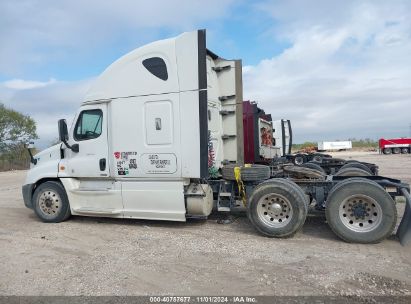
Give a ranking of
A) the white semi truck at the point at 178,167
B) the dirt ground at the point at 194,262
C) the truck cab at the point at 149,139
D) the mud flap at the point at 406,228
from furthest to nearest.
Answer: the truck cab at the point at 149,139 < the white semi truck at the point at 178,167 < the mud flap at the point at 406,228 < the dirt ground at the point at 194,262

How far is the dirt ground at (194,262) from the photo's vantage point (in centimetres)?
476

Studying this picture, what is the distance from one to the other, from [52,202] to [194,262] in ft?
14.3

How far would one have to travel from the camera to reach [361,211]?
6535 mm

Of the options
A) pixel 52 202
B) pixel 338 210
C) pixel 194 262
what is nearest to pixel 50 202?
pixel 52 202

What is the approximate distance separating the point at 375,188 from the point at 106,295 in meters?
4.39

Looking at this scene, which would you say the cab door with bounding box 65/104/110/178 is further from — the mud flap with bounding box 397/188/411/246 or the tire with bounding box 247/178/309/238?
the mud flap with bounding box 397/188/411/246

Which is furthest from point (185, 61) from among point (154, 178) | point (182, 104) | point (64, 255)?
point (64, 255)

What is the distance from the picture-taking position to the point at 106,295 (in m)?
4.59

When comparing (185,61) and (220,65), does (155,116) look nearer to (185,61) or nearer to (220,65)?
(185,61)

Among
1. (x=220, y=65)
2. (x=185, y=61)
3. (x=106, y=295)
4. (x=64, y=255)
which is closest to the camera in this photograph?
(x=106, y=295)

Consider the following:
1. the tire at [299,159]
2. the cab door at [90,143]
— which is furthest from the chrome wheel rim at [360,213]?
the tire at [299,159]

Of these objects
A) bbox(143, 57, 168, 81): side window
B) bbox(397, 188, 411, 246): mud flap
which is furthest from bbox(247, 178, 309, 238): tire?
bbox(143, 57, 168, 81): side window

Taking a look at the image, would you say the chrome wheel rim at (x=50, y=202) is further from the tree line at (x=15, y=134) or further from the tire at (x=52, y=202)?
the tree line at (x=15, y=134)

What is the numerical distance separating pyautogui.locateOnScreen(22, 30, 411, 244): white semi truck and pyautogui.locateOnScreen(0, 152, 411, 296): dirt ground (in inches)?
16.7
